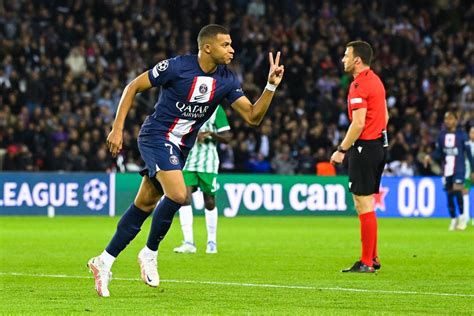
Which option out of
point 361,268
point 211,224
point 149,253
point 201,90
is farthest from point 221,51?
point 211,224

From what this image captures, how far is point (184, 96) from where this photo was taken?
10.1 metres

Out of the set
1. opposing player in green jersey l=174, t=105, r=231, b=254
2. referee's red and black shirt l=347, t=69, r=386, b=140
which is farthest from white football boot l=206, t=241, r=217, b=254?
referee's red and black shirt l=347, t=69, r=386, b=140

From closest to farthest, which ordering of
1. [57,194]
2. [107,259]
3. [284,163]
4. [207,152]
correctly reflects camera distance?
[107,259] → [207,152] → [57,194] → [284,163]

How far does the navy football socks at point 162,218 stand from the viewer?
10.0 metres

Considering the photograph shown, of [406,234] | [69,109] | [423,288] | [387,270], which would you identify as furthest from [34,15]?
[423,288]

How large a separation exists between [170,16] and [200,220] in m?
9.45

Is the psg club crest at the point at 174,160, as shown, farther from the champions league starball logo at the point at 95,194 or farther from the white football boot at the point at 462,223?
the champions league starball logo at the point at 95,194

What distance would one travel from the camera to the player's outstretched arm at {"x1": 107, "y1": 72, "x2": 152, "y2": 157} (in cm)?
938

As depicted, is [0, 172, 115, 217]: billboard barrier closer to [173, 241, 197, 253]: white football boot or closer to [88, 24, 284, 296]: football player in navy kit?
[173, 241, 197, 253]: white football boot

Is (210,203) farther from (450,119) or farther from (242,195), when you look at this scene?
(242,195)

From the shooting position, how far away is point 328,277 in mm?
11523

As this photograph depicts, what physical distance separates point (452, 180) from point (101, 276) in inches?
510

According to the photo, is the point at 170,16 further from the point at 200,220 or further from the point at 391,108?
the point at 200,220

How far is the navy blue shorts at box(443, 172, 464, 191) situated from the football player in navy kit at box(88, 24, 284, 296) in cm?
1185
